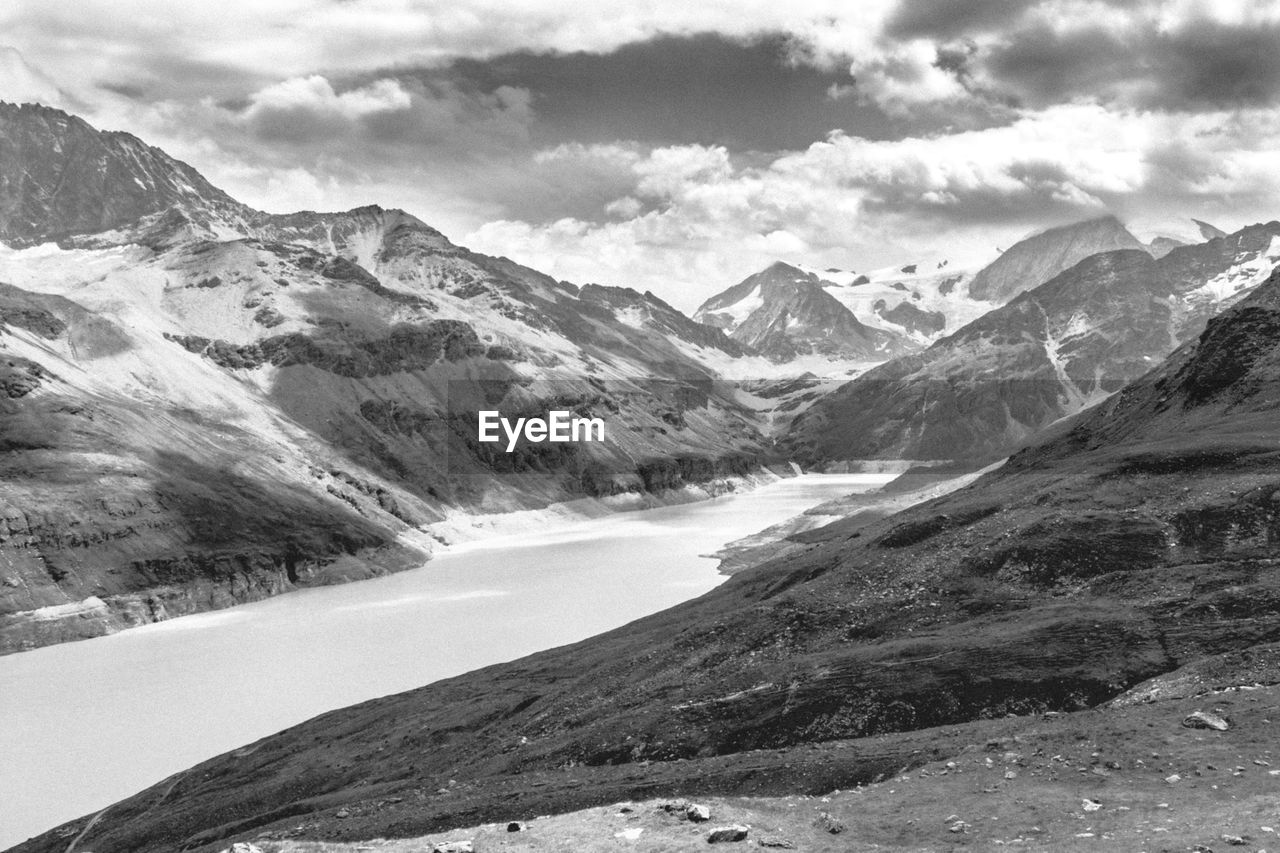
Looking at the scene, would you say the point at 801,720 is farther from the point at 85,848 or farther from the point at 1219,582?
the point at 85,848

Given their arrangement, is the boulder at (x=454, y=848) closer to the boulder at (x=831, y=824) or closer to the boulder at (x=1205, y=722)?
the boulder at (x=831, y=824)

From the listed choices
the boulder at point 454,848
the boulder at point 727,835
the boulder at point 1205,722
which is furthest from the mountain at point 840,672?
the boulder at point 727,835

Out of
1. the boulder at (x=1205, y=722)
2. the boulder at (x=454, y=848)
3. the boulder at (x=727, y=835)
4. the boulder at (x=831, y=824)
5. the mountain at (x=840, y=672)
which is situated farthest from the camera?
the mountain at (x=840, y=672)

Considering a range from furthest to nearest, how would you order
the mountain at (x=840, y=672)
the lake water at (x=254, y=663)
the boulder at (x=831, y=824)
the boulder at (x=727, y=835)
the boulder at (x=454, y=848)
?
1. the lake water at (x=254, y=663)
2. the mountain at (x=840, y=672)
3. the boulder at (x=454, y=848)
4. the boulder at (x=831, y=824)
5. the boulder at (x=727, y=835)

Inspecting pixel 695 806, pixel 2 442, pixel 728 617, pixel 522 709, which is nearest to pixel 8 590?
pixel 2 442

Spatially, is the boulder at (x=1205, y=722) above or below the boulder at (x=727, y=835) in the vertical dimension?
above

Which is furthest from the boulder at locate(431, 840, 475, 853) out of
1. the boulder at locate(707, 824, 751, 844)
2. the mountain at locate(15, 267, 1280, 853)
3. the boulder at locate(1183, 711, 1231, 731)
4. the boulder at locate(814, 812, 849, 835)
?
the boulder at locate(1183, 711, 1231, 731)

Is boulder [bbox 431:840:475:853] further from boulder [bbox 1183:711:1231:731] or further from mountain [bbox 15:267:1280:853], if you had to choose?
boulder [bbox 1183:711:1231:731]
